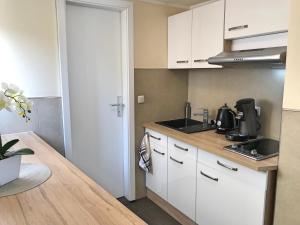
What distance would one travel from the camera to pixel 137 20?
8.77 feet

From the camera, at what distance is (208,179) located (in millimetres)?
2055

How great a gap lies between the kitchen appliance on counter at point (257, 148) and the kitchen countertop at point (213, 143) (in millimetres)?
40

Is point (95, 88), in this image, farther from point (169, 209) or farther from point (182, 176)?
point (169, 209)

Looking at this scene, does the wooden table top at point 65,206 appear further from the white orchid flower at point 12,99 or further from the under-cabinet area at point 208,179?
the under-cabinet area at point 208,179

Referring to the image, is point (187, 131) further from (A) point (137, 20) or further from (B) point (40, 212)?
(B) point (40, 212)

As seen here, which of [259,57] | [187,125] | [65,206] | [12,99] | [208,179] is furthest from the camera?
[187,125]

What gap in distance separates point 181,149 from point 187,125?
67cm

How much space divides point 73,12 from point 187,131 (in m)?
1.62

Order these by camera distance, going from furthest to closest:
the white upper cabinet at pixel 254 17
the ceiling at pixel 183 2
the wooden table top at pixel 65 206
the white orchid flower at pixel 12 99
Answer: the ceiling at pixel 183 2
the white upper cabinet at pixel 254 17
the white orchid flower at pixel 12 99
the wooden table top at pixel 65 206

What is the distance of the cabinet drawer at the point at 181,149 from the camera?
2.19 m

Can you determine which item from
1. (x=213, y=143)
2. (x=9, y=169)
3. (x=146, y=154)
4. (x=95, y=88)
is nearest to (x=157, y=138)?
(x=146, y=154)

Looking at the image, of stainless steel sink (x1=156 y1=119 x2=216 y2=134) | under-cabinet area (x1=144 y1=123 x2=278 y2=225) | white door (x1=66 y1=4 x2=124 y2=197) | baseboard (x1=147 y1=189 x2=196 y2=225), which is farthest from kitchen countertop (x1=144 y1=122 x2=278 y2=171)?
baseboard (x1=147 y1=189 x2=196 y2=225)

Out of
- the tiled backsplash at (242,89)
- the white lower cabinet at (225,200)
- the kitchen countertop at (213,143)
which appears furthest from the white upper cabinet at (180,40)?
the white lower cabinet at (225,200)

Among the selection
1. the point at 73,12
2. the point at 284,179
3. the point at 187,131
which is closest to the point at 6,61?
the point at 73,12
